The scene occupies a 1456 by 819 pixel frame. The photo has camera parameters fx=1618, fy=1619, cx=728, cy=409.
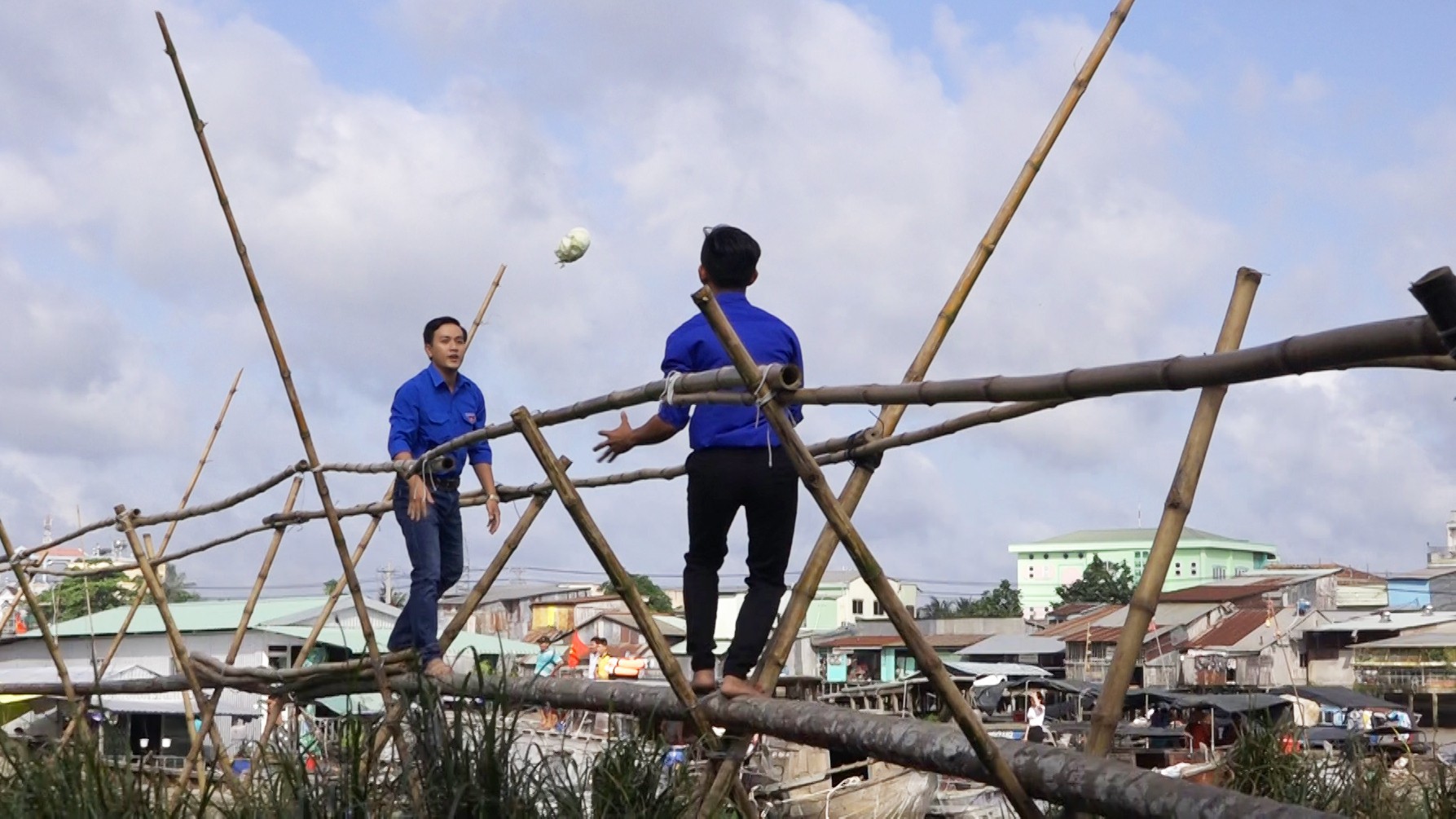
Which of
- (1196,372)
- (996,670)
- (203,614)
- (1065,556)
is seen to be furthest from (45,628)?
(1065,556)

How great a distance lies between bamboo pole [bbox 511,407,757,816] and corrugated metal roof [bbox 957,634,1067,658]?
37604mm

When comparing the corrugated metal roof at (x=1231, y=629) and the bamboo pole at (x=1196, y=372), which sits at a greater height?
the corrugated metal roof at (x=1231, y=629)

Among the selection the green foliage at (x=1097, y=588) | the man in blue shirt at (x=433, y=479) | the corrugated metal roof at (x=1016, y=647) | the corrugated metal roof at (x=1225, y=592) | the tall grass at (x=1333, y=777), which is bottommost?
the tall grass at (x=1333, y=777)

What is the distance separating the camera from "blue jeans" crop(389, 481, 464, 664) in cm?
588

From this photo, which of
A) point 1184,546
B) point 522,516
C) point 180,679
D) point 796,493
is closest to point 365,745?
point 796,493

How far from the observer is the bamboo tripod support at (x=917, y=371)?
4.37m

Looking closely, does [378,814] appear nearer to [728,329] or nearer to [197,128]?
[728,329]

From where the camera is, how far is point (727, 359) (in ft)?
→ 15.3

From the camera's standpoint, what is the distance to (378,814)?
160 inches

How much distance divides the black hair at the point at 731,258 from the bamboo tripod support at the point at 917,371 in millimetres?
576

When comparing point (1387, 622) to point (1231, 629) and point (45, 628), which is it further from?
point (45, 628)

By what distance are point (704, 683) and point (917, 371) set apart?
1.13 meters

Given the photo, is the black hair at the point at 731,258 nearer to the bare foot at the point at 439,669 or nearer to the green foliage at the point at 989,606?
the bare foot at the point at 439,669

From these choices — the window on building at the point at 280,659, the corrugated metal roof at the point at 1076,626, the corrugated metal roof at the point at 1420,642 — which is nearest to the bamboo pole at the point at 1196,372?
the window on building at the point at 280,659
